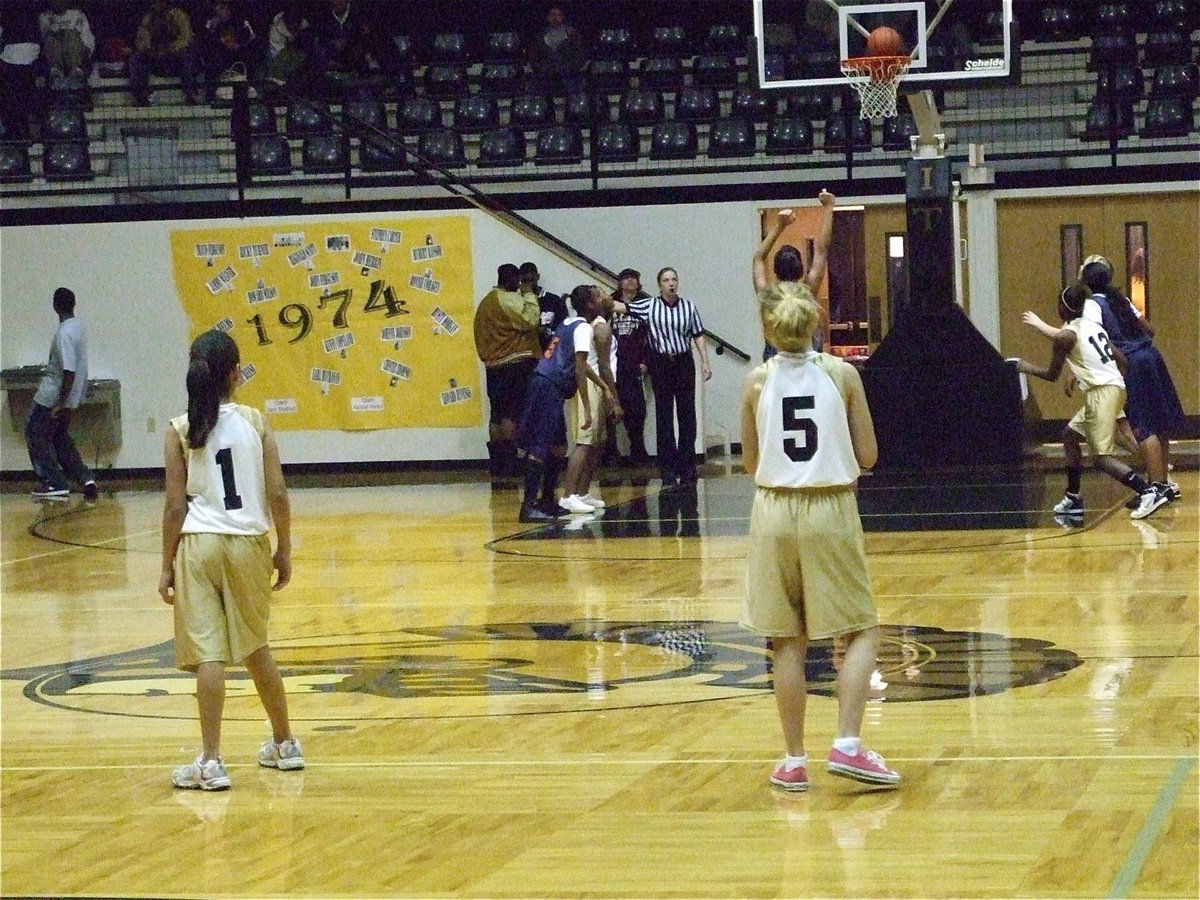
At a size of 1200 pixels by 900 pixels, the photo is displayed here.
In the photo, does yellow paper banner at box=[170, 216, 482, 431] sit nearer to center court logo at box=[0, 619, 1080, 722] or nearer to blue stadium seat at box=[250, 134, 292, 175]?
blue stadium seat at box=[250, 134, 292, 175]

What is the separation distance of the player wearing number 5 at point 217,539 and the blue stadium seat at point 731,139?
44.2 ft

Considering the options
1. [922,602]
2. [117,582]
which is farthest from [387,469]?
[922,602]

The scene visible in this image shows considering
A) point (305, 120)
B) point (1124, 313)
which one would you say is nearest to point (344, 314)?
point (305, 120)

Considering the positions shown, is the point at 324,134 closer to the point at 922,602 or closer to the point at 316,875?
the point at 922,602

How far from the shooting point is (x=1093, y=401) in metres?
12.3

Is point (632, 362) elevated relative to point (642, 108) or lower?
lower

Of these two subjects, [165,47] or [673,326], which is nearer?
[673,326]

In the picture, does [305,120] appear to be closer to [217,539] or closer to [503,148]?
[503,148]

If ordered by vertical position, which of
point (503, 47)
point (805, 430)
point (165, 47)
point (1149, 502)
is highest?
point (165, 47)

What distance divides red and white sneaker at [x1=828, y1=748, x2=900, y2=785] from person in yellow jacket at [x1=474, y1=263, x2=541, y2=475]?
1097cm

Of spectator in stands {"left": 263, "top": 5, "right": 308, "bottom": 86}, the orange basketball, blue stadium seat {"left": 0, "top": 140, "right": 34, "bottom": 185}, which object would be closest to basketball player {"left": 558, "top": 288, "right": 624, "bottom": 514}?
the orange basketball

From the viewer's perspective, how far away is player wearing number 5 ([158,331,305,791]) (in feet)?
19.6

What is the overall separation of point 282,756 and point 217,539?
2.36 feet

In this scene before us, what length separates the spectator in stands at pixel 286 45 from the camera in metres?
21.2
